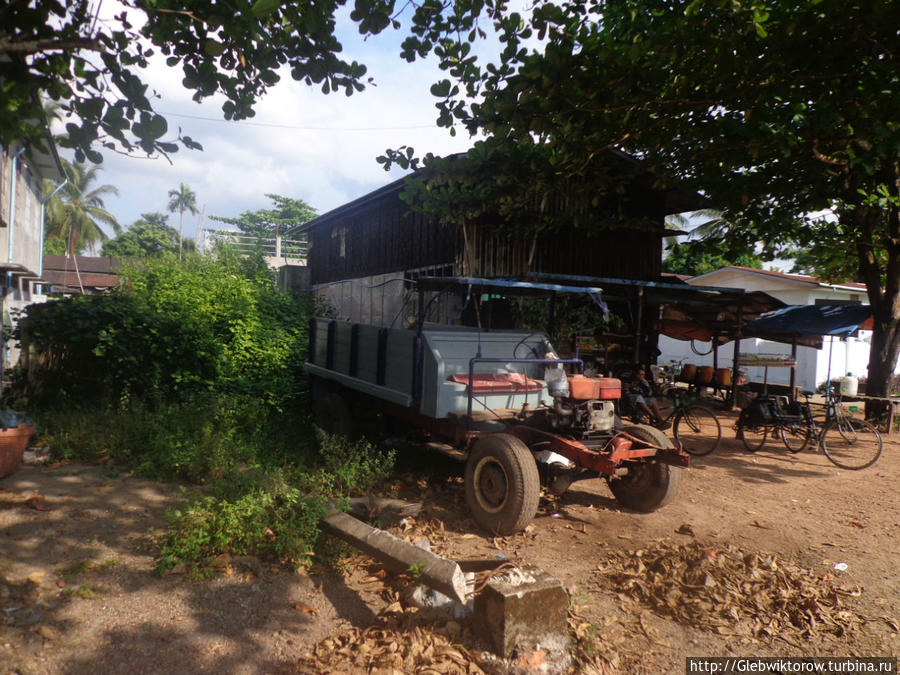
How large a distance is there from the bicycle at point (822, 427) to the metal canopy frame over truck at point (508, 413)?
409cm

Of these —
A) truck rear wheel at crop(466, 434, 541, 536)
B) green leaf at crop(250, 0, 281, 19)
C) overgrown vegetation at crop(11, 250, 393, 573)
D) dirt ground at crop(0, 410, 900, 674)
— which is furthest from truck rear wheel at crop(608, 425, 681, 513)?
green leaf at crop(250, 0, 281, 19)

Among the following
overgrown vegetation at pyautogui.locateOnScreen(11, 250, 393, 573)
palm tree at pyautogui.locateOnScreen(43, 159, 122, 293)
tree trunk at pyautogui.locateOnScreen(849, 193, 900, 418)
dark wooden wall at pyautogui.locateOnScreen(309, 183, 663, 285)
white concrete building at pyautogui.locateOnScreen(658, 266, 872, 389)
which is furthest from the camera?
palm tree at pyautogui.locateOnScreen(43, 159, 122, 293)

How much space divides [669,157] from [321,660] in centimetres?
967

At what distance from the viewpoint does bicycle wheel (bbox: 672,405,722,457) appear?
9.34m

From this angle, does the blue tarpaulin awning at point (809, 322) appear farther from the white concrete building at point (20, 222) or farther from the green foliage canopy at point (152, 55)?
the white concrete building at point (20, 222)

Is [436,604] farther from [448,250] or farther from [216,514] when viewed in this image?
[448,250]

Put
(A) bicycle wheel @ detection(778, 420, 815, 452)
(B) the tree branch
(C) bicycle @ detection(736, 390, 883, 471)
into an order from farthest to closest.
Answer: (A) bicycle wheel @ detection(778, 420, 815, 452) → (C) bicycle @ detection(736, 390, 883, 471) → (B) the tree branch

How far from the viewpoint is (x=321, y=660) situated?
3271 millimetres

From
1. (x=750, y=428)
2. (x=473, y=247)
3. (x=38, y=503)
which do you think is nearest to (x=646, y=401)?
(x=750, y=428)

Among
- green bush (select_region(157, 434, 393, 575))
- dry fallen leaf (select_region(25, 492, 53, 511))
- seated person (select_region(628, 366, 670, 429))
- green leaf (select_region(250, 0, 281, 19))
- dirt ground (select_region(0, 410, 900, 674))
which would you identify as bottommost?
dirt ground (select_region(0, 410, 900, 674))

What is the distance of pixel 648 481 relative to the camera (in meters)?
6.10

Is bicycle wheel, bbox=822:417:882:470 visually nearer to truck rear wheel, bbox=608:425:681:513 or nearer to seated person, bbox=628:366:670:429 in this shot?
seated person, bbox=628:366:670:429

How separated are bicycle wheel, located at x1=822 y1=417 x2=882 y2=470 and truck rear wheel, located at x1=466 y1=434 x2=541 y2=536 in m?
6.25

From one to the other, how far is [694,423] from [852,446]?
245cm
